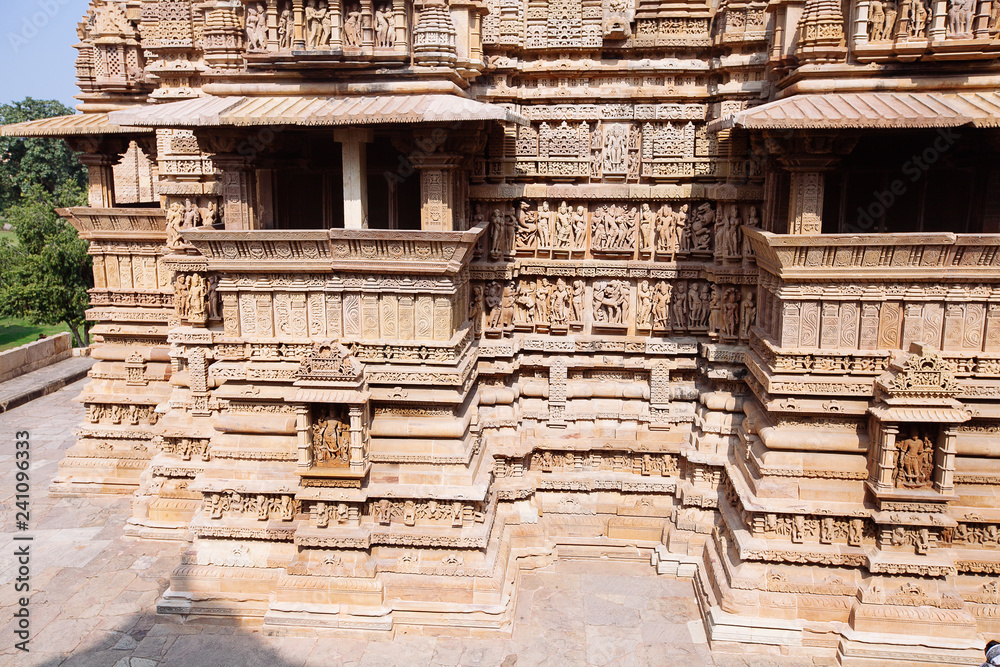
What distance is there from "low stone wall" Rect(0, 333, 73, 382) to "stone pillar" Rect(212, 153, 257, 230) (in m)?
12.7

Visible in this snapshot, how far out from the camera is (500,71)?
10852mm

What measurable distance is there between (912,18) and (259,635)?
10.6 metres

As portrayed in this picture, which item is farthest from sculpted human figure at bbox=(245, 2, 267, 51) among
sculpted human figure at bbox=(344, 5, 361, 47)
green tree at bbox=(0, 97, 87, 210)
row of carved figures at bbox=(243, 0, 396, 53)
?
green tree at bbox=(0, 97, 87, 210)

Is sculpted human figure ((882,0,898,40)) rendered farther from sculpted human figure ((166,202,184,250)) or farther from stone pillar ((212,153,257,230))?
sculpted human figure ((166,202,184,250))

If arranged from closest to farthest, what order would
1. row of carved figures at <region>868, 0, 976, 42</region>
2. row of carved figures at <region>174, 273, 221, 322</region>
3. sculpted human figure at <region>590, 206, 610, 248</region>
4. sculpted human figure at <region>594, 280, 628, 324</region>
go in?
row of carved figures at <region>868, 0, 976, 42</region>, row of carved figures at <region>174, 273, 221, 322</region>, sculpted human figure at <region>590, 206, 610, 248</region>, sculpted human figure at <region>594, 280, 628, 324</region>

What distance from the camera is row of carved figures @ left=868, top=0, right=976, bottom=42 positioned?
813cm

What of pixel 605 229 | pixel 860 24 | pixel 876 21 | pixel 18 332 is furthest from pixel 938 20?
pixel 18 332

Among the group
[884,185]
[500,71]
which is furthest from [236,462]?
[884,185]

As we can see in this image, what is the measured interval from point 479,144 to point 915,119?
5077mm

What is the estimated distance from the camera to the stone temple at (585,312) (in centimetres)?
854

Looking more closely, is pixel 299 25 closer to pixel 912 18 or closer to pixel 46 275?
pixel 912 18

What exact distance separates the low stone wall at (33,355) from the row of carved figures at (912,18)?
65.9 ft

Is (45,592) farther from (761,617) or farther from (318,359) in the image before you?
(761,617)

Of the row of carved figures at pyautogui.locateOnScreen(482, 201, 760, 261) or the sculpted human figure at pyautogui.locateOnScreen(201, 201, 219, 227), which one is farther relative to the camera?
the sculpted human figure at pyautogui.locateOnScreen(201, 201, 219, 227)
